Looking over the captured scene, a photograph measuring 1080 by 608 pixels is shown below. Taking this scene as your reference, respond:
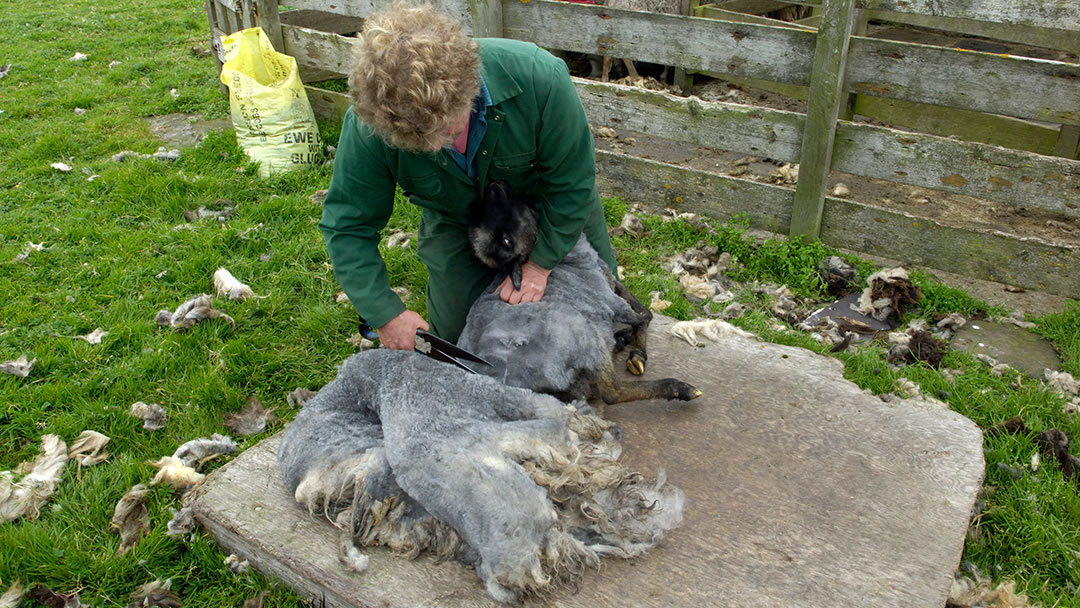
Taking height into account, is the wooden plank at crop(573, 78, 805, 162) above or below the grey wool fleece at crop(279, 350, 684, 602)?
above

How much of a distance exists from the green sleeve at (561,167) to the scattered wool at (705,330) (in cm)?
84

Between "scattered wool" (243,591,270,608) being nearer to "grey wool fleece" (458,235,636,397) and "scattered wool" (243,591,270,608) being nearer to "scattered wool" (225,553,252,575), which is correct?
"scattered wool" (225,553,252,575)

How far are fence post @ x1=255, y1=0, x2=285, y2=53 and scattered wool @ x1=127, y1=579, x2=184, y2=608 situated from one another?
5086 mm

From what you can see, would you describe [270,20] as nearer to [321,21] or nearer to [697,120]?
[321,21]

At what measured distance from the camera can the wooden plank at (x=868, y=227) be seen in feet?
14.0

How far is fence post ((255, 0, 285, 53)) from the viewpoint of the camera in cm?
654

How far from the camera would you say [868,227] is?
15.5 feet

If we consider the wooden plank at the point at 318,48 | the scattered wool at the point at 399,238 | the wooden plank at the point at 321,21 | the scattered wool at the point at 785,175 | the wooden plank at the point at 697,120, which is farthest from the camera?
the wooden plank at the point at 321,21

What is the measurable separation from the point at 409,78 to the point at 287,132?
4.00 meters

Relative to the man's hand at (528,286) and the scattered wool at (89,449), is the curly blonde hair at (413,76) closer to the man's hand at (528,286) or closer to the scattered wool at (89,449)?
the man's hand at (528,286)

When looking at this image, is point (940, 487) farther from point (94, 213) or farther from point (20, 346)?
point (94, 213)

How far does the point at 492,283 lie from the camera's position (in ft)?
11.3

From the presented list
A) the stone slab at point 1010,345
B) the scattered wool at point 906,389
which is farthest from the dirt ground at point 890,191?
the scattered wool at point 906,389

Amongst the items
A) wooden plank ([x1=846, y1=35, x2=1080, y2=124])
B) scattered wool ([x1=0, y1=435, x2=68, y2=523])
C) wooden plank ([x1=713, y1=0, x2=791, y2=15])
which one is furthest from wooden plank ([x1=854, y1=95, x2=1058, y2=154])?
scattered wool ([x1=0, y1=435, x2=68, y2=523])
